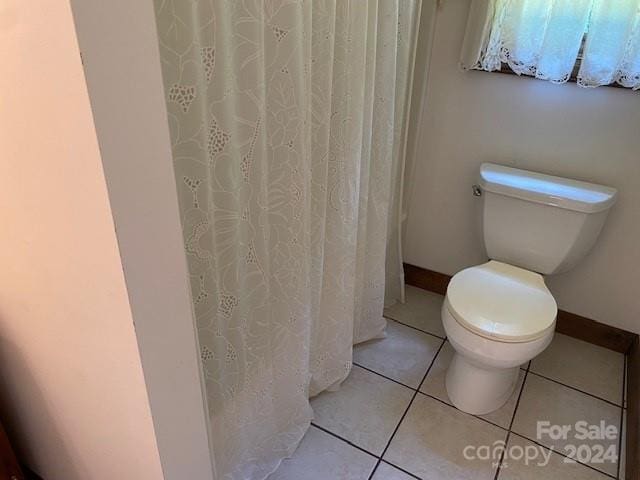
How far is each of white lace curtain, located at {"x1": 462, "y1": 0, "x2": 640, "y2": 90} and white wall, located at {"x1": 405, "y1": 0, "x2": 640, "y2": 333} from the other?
0.11 m

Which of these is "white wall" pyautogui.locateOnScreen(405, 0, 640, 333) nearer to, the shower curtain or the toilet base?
the shower curtain

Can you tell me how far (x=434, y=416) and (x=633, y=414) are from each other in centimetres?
67

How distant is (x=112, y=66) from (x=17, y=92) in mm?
177

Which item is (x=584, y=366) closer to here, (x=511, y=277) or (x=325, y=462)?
(x=511, y=277)

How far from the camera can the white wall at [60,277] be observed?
0.58 meters

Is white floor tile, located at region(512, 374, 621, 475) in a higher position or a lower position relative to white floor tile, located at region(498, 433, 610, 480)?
higher

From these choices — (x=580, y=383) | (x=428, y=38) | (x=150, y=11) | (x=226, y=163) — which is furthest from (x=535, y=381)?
(x=150, y=11)

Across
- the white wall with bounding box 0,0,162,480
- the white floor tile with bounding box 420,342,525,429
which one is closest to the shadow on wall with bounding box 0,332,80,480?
the white wall with bounding box 0,0,162,480

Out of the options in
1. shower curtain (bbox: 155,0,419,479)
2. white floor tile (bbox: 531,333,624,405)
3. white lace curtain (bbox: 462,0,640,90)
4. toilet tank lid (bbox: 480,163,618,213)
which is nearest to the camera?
shower curtain (bbox: 155,0,419,479)

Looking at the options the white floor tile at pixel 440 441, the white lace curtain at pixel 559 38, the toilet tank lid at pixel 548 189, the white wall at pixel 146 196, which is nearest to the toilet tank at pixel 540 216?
the toilet tank lid at pixel 548 189

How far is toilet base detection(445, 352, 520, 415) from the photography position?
160cm

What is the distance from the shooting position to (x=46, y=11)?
53 cm

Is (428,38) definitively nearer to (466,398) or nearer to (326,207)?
(326,207)

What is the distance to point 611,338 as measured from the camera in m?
1.93
